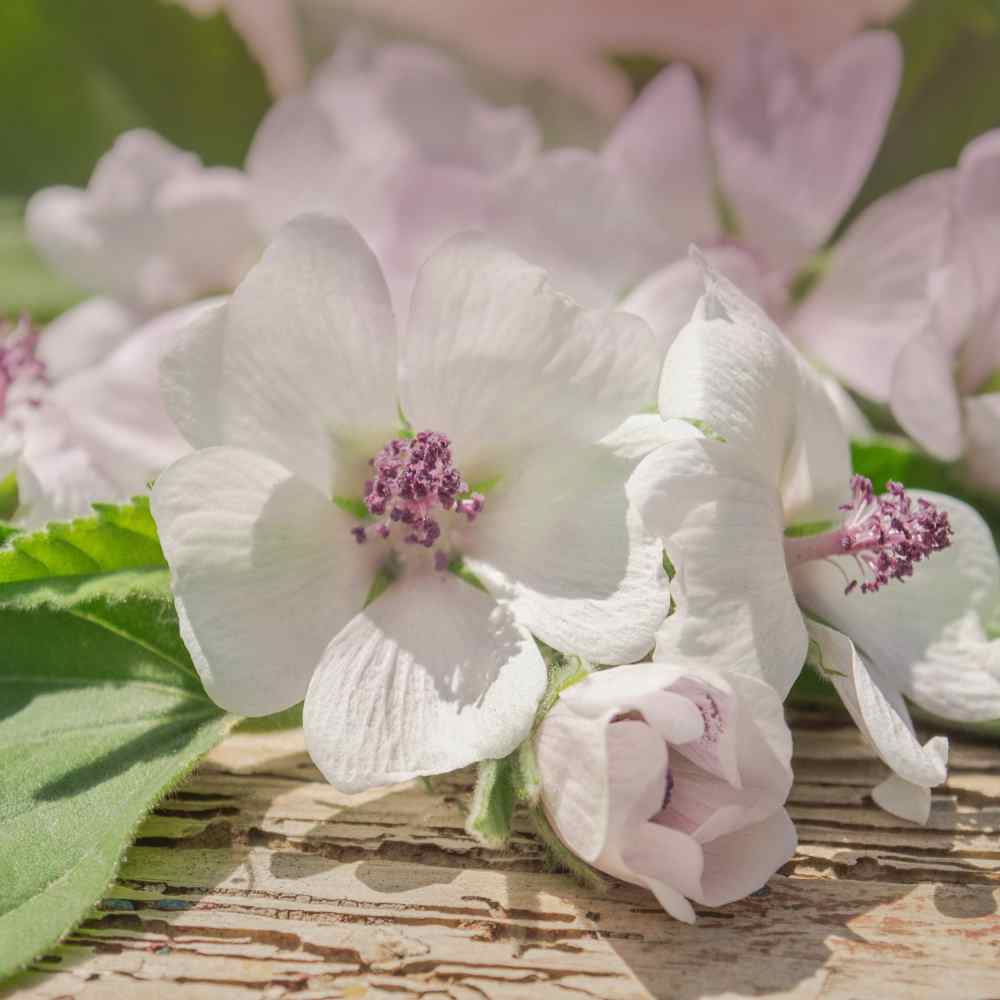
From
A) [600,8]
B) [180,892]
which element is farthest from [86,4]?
[180,892]

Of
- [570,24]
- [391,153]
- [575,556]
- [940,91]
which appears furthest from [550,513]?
[570,24]

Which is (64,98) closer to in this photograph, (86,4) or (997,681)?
(86,4)

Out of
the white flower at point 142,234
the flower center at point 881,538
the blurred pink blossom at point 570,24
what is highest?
the blurred pink blossom at point 570,24

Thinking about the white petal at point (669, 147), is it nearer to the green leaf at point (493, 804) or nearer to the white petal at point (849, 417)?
the white petal at point (849, 417)

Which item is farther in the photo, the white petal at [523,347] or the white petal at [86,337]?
the white petal at [86,337]

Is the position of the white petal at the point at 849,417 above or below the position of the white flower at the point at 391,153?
below

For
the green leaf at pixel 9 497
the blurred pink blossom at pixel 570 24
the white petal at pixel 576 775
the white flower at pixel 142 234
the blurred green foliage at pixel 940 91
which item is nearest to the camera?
the white petal at pixel 576 775

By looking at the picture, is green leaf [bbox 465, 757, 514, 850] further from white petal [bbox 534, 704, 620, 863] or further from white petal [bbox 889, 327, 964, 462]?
white petal [bbox 889, 327, 964, 462]

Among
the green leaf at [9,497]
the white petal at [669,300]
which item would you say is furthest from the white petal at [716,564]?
the green leaf at [9,497]

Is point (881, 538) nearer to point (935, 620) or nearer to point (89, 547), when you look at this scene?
point (935, 620)
